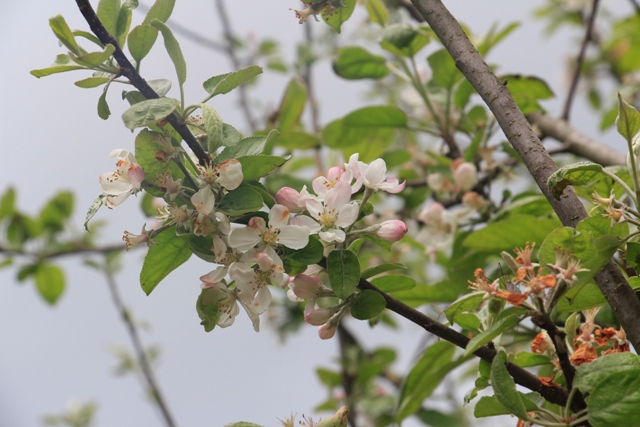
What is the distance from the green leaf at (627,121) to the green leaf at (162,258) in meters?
0.60

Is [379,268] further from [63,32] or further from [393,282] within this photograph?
[63,32]

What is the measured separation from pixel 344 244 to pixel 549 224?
588mm

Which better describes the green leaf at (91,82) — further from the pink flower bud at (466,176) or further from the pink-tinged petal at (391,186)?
the pink flower bud at (466,176)

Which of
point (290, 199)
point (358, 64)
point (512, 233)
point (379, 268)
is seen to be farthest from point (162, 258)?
point (358, 64)

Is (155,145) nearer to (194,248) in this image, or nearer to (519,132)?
(194,248)

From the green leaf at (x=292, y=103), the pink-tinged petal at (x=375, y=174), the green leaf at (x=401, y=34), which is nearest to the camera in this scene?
the pink-tinged petal at (x=375, y=174)

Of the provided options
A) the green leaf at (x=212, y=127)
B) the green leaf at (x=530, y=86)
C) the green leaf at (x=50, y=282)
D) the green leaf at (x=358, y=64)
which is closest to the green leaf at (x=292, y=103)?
the green leaf at (x=358, y=64)

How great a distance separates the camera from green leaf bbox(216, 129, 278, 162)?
3.00 ft

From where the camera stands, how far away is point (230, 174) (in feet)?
2.81

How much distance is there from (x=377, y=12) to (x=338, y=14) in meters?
0.72

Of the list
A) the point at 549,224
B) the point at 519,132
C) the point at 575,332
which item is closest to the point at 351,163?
the point at 519,132

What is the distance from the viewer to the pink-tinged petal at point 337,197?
920 millimetres

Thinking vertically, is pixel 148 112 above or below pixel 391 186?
above

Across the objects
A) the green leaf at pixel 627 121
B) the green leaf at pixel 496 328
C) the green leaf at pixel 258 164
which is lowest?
the green leaf at pixel 496 328
